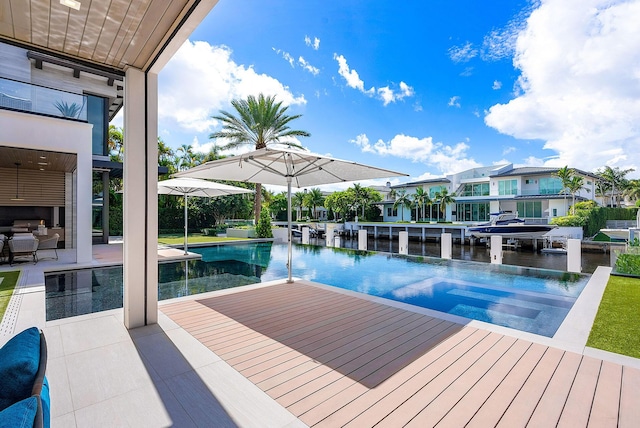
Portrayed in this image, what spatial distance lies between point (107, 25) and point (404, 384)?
4078 mm

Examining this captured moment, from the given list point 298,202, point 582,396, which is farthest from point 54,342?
point 298,202

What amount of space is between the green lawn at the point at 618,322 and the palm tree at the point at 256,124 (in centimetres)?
1567

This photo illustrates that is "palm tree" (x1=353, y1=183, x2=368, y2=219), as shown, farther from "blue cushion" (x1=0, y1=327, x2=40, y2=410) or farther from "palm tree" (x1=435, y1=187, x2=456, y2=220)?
"blue cushion" (x1=0, y1=327, x2=40, y2=410)

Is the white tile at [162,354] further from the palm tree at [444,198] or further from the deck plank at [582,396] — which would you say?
the palm tree at [444,198]

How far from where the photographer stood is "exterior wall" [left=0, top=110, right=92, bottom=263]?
7.62 metres

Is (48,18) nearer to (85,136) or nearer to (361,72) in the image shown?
(85,136)

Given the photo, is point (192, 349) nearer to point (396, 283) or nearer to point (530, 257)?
point (396, 283)

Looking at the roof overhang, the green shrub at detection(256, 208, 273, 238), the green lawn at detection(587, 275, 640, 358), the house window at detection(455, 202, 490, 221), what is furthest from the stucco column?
the house window at detection(455, 202, 490, 221)

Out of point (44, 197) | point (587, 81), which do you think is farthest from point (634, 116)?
point (44, 197)

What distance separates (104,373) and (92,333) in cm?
113

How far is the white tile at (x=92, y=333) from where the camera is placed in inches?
125

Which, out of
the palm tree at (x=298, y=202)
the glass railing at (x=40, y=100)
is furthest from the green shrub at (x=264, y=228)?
the palm tree at (x=298, y=202)

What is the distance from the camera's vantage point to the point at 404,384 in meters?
2.47

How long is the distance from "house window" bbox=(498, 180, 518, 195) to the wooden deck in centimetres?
3215
